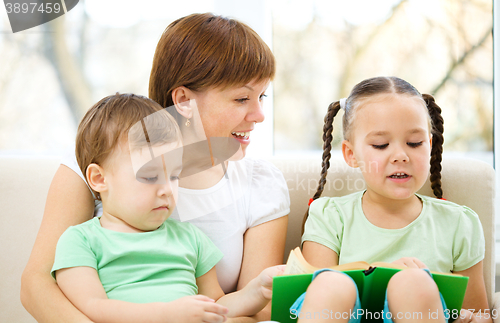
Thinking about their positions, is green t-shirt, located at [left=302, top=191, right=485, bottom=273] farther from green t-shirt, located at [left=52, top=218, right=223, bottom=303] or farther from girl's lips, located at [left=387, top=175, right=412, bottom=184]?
green t-shirt, located at [left=52, top=218, right=223, bottom=303]

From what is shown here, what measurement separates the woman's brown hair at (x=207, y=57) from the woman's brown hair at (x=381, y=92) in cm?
30

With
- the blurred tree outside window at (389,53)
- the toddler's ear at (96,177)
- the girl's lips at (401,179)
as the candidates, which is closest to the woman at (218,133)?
the toddler's ear at (96,177)

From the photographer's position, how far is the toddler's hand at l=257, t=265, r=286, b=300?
1.01m

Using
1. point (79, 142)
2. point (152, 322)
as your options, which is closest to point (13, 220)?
point (79, 142)

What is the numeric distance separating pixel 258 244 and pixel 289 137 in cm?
96

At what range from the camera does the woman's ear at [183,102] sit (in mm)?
1238

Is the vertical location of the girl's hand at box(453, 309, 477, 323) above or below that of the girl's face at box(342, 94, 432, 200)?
below

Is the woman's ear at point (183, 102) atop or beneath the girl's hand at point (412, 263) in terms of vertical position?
atop

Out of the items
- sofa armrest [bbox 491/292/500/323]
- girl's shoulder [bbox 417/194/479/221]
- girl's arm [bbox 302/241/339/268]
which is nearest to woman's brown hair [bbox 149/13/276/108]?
girl's arm [bbox 302/241/339/268]

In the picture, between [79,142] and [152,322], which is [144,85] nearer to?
[79,142]

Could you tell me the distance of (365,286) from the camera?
969 millimetres

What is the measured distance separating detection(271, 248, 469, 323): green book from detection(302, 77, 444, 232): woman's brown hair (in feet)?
1.44

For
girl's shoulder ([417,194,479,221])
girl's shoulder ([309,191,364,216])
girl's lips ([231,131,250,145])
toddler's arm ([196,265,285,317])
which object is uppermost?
girl's lips ([231,131,250,145])

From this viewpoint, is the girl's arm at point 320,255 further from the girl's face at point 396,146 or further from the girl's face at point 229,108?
the girl's face at point 229,108
